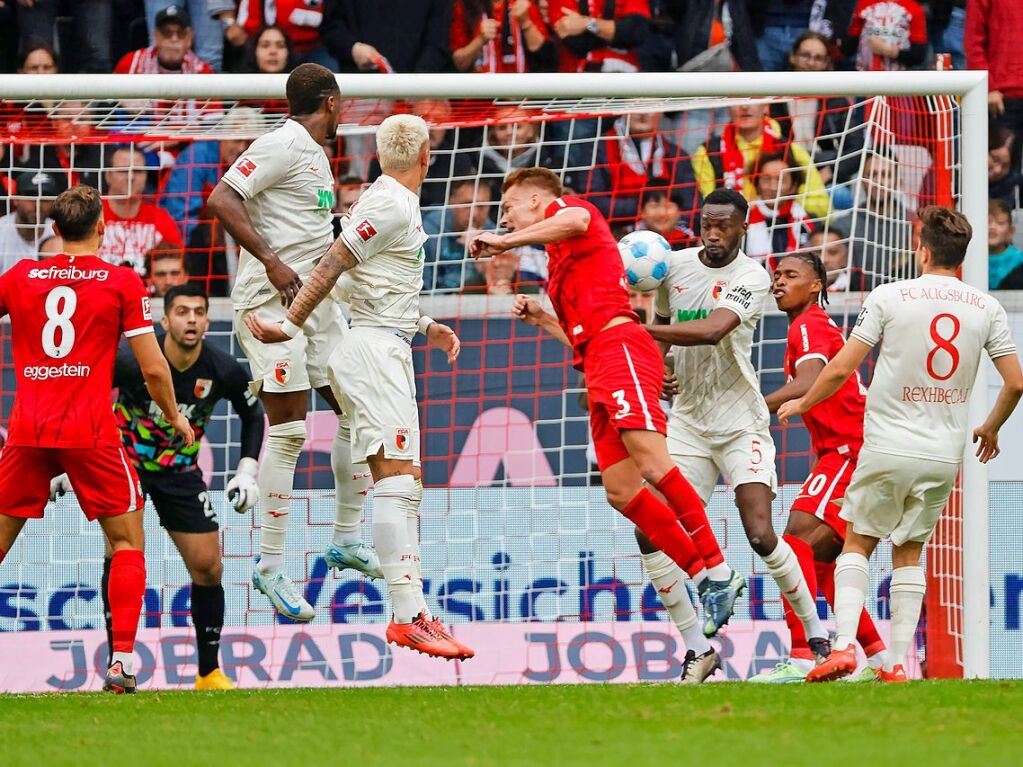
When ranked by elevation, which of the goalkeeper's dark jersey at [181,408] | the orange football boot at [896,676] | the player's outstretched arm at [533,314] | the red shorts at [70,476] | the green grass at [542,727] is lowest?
the orange football boot at [896,676]

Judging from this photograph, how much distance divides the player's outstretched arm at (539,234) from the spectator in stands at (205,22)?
6.65 m

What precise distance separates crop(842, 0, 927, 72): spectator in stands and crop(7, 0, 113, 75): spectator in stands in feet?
19.6

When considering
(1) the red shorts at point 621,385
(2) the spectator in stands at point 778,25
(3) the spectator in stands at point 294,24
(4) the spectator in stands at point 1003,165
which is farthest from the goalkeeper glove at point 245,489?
(2) the spectator in stands at point 778,25

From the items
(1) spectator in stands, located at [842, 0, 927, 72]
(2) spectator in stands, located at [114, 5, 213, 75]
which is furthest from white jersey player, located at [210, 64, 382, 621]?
(1) spectator in stands, located at [842, 0, 927, 72]

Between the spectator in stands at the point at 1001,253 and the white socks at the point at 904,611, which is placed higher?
the spectator in stands at the point at 1001,253

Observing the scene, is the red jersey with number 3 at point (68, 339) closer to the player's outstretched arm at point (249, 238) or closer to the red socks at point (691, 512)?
the player's outstretched arm at point (249, 238)

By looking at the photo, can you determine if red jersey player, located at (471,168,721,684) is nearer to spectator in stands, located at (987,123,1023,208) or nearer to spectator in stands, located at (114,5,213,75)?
spectator in stands, located at (987,123,1023,208)

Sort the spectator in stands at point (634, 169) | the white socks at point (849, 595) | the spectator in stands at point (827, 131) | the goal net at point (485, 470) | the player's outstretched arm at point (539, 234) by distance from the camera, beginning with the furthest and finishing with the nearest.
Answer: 1. the spectator in stands at point (634, 169)
2. the spectator in stands at point (827, 131)
3. the goal net at point (485, 470)
4. the white socks at point (849, 595)
5. the player's outstretched arm at point (539, 234)

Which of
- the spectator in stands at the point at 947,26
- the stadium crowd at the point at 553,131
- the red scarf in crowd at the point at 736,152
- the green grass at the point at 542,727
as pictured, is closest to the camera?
the green grass at the point at 542,727

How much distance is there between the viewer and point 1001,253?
38.0 ft

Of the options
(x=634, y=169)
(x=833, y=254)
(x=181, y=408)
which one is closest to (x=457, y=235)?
(x=634, y=169)

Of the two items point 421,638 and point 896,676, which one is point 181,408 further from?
point 896,676

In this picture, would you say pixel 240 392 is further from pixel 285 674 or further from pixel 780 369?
pixel 780 369

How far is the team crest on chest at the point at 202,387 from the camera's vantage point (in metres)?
8.55
